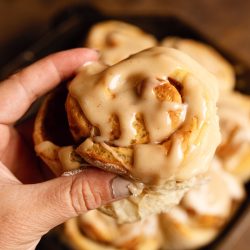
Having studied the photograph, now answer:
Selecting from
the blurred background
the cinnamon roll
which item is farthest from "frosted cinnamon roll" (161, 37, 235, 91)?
the cinnamon roll

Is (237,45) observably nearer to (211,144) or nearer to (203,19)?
(203,19)

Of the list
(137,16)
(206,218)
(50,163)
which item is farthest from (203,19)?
(50,163)

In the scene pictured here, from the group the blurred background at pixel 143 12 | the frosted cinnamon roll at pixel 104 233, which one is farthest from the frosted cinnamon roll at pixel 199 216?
the blurred background at pixel 143 12

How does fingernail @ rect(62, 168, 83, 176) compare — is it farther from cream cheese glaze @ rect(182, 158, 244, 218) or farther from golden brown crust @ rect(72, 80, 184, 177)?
cream cheese glaze @ rect(182, 158, 244, 218)

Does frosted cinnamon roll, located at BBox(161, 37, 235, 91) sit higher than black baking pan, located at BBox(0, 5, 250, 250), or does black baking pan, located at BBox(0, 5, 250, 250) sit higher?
black baking pan, located at BBox(0, 5, 250, 250)

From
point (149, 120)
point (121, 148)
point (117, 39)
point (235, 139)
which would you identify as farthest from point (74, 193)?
point (117, 39)

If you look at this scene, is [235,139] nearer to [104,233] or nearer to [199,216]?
[199,216]
